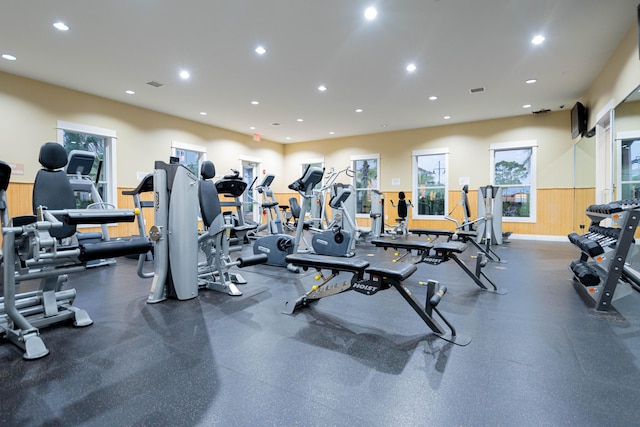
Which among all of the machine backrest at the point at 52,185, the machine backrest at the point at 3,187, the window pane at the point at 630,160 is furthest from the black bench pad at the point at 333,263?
the window pane at the point at 630,160

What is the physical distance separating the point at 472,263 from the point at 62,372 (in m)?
4.89

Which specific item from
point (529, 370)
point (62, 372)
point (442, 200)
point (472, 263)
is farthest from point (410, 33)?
point (442, 200)

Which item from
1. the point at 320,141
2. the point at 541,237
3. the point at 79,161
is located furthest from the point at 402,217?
the point at 79,161

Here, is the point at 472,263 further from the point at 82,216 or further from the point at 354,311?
the point at 82,216

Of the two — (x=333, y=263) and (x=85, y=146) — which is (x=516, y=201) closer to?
(x=333, y=263)

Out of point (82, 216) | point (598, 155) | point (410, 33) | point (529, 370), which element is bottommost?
point (529, 370)

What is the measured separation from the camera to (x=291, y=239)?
440 cm

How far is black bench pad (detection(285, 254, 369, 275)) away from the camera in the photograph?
2318mm

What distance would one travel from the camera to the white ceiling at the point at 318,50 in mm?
3693

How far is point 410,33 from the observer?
4.21 metres

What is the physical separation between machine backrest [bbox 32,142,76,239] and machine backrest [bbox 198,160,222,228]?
1.07 metres

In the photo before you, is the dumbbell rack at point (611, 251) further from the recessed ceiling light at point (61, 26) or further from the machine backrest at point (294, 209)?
the recessed ceiling light at point (61, 26)

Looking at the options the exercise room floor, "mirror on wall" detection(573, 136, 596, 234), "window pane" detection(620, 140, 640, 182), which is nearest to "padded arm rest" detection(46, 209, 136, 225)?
the exercise room floor

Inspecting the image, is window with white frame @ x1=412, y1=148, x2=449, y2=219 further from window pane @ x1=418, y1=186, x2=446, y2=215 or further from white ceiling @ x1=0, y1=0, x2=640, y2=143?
white ceiling @ x1=0, y1=0, x2=640, y2=143
